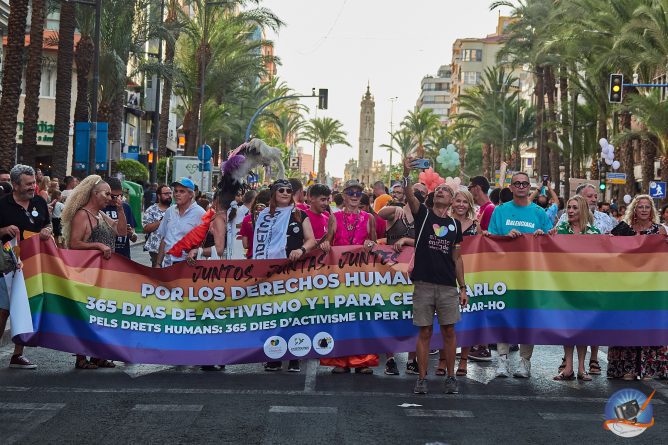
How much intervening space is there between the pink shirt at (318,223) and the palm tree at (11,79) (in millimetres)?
15237

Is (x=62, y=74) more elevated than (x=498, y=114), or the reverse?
(x=498, y=114)

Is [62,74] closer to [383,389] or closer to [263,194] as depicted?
[263,194]

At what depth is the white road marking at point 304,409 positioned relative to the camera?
27.4 feet

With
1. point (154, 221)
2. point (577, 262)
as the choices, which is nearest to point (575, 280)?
point (577, 262)

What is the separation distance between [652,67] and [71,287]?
33914 millimetres

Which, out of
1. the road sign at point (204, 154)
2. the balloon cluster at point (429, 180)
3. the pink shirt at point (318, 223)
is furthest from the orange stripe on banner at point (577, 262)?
the road sign at point (204, 154)

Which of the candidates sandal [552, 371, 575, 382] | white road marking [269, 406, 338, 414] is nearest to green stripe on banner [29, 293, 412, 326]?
white road marking [269, 406, 338, 414]

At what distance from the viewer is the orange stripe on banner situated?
10.7 metres

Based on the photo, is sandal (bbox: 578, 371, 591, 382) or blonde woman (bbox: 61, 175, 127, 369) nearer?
blonde woman (bbox: 61, 175, 127, 369)

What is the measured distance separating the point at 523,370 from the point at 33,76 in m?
21.1

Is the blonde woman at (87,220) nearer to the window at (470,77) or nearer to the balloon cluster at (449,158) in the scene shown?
the balloon cluster at (449,158)

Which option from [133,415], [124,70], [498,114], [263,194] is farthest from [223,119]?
[133,415]

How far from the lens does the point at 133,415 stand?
8.07m

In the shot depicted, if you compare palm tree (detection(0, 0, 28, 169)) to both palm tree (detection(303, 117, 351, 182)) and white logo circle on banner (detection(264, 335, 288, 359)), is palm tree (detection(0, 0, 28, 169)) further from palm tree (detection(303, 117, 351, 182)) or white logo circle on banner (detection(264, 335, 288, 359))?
palm tree (detection(303, 117, 351, 182))
